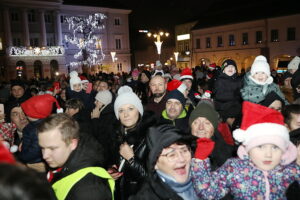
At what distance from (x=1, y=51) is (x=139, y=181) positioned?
42.6 metres

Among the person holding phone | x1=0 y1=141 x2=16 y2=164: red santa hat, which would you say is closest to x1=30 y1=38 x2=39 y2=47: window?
the person holding phone

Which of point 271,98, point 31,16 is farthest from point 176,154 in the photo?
point 31,16

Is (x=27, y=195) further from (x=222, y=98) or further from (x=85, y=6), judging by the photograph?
(x=85, y=6)

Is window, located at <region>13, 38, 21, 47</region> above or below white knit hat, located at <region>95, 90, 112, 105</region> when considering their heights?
above

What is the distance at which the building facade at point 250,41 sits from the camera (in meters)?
33.2

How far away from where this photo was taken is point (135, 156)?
3.17m

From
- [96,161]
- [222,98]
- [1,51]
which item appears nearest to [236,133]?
[96,161]

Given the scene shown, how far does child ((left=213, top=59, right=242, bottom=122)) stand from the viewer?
5867 mm

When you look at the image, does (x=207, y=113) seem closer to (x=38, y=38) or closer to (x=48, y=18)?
(x=38, y=38)

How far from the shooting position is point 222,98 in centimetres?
610

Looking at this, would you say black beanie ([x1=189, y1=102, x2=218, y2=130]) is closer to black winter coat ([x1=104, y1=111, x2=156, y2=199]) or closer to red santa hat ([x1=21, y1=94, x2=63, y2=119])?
black winter coat ([x1=104, y1=111, x2=156, y2=199])

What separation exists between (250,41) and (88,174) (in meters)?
39.1

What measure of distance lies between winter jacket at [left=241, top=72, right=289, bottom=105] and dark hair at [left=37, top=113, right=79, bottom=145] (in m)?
3.35

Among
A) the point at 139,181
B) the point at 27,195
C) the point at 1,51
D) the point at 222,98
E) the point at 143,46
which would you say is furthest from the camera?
the point at 143,46
